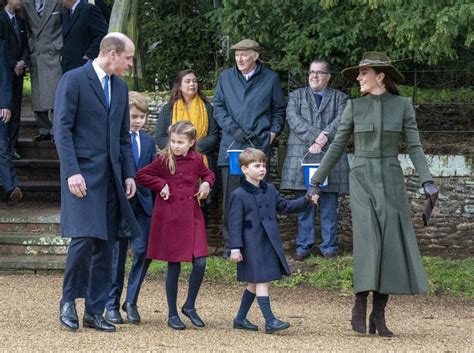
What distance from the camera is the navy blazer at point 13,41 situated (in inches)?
545

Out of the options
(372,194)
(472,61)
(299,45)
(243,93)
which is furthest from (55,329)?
(472,61)

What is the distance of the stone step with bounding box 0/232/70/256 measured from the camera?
12227mm

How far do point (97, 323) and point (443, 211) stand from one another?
5.62 meters

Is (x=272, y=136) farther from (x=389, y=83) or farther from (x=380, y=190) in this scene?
(x=380, y=190)

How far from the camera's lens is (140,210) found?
9.59 meters

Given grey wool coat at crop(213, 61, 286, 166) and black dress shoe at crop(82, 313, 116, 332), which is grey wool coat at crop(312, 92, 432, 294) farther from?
grey wool coat at crop(213, 61, 286, 166)

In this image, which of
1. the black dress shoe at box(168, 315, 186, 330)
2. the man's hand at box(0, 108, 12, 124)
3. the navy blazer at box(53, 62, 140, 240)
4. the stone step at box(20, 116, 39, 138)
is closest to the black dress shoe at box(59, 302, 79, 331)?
the navy blazer at box(53, 62, 140, 240)

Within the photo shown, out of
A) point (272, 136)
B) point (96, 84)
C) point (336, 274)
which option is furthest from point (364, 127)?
point (272, 136)

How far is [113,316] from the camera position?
9234 mm

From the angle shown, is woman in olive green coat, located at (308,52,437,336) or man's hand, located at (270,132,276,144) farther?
man's hand, located at (270,132,276,144)

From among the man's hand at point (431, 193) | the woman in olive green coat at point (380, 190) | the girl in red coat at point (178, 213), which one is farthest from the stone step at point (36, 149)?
the man's hand at point (431, 193)

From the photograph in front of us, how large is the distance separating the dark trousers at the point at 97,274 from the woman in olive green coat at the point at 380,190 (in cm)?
146

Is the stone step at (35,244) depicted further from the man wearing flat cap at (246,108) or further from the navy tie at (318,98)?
the navy tie at (318,98)

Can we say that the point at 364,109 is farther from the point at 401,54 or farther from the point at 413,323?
the point at 401,54
